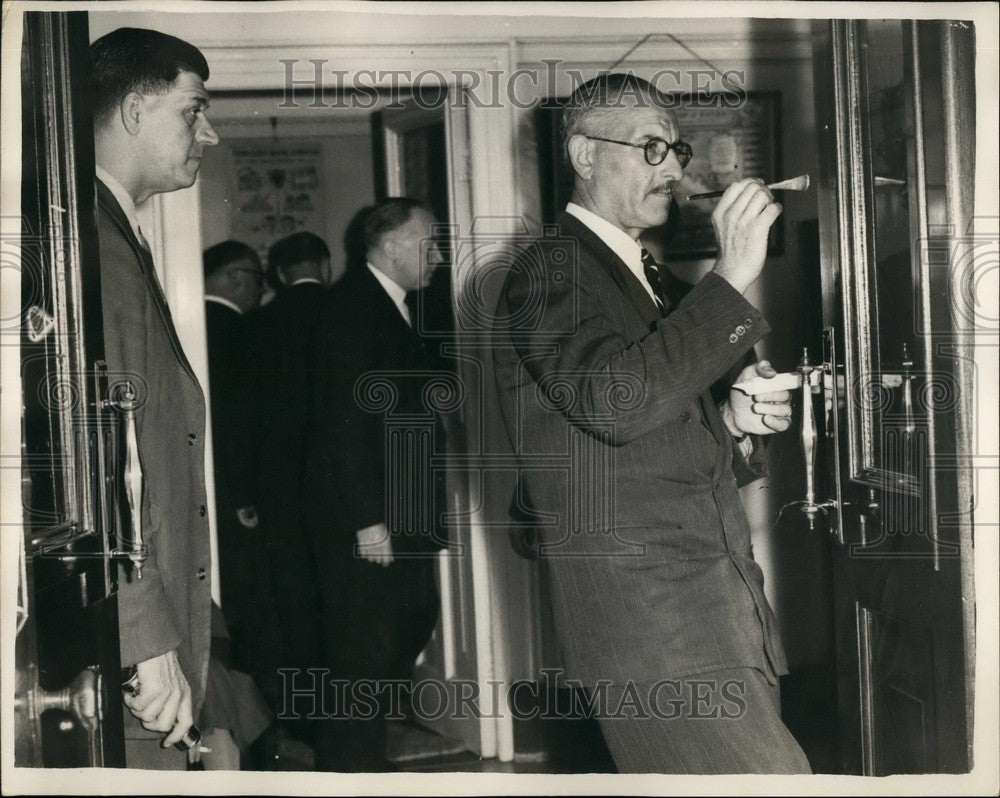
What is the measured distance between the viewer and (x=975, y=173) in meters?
1.73

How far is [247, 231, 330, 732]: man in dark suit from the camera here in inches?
78.7

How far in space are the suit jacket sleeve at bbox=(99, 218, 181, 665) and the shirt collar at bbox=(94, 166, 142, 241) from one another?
0.16 feet

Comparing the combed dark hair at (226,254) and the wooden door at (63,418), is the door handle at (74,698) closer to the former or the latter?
the wooden door at (63,418)

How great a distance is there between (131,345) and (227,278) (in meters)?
0.36

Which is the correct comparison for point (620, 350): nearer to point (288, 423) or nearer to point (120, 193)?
point (288, 423)

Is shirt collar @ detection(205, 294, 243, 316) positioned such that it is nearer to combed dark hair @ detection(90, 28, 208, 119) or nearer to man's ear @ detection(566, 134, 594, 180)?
combed dark hair @ detection(90, 28, 208, 119)

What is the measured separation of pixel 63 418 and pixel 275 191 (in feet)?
1.99

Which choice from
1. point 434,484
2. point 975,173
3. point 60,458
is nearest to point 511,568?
point 434,484

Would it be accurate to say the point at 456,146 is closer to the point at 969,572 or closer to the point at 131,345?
the point at 131,345

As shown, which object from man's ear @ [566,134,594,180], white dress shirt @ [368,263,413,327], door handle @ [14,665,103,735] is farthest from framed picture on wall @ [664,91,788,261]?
door handle @ [14,665,103,735]

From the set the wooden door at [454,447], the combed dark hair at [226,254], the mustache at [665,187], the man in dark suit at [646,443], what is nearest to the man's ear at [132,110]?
the combed dark hair at [226,254]

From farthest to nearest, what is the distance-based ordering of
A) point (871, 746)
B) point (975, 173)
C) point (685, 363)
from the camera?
1. point (871, 746)
2. point (975, 173)
3. point (685, 363)

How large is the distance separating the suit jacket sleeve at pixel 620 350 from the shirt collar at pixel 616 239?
0.06m

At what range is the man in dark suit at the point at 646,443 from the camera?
1.66 meters
